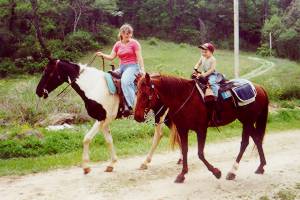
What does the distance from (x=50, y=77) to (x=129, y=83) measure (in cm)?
160

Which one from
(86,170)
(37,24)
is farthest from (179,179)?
(37,24)

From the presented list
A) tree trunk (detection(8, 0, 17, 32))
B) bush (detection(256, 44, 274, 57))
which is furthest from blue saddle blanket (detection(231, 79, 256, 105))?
bush (detection(256, 44, 274, 57))

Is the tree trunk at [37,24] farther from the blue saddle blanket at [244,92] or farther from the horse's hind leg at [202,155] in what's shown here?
the horse's hind leg at [202,155]

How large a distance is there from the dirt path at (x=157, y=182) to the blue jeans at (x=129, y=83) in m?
1.49

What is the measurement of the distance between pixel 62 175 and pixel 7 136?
11.8 ft

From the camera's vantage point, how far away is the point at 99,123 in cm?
915

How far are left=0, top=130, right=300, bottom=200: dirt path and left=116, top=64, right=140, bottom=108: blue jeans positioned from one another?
1490 mm

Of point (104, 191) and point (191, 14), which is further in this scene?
point (191, 14)

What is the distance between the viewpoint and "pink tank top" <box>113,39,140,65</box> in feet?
30.7

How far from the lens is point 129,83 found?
9250 mm

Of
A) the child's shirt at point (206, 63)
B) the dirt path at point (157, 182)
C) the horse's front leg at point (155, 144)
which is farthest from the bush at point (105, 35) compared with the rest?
the child's shirt at point (206, 63)

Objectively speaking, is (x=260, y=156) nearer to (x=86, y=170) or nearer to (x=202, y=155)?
(x=202, y=155)

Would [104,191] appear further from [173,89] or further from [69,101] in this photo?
[69,101]

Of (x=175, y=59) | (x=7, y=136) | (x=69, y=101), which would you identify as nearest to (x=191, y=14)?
(x=175, y=59)
